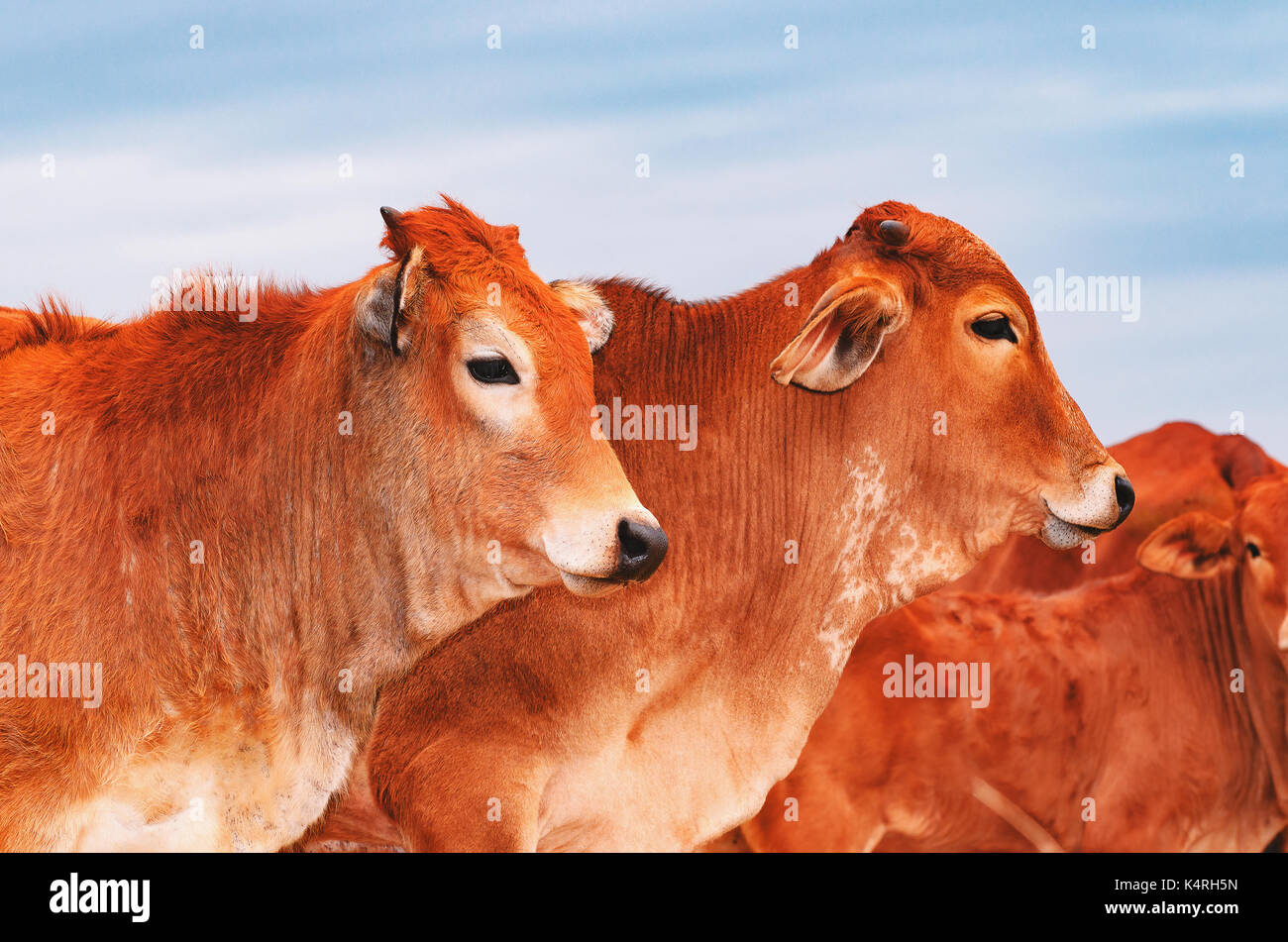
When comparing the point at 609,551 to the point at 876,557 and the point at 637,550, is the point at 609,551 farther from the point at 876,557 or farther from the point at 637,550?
the point at 876,557

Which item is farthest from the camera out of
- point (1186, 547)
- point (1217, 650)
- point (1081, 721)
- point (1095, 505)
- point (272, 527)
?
point (1217, 650)

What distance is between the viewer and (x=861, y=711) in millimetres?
9258

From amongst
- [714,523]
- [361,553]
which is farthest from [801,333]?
[361,553]

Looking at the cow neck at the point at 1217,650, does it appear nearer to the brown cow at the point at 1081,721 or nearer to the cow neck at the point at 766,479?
the brown cow at the point at 1081,721

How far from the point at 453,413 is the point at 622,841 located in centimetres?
233

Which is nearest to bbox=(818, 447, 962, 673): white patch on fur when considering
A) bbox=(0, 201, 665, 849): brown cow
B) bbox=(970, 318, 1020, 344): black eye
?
bbox=(970, 318, 1020, 344): black eye

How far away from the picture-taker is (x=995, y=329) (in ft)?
25.6

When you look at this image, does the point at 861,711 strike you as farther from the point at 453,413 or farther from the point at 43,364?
the point at 43,364

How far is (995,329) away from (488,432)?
8.86 ft

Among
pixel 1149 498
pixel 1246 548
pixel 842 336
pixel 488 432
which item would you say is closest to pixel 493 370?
pixel 488 432

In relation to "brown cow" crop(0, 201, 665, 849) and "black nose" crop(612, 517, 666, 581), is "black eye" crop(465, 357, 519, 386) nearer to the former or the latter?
"brown cow" crop(0, 201, 665, 849)

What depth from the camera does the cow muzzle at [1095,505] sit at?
24.8ft

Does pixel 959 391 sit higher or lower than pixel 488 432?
higher

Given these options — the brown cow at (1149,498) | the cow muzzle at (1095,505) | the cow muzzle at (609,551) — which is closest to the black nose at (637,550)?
the cow muzzle at (609,551)
